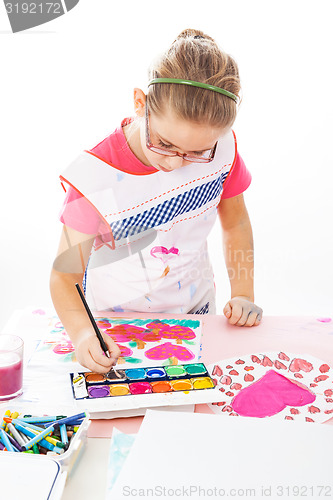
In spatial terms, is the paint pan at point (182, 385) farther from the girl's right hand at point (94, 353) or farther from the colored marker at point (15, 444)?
the colored marker at point (15, 444)

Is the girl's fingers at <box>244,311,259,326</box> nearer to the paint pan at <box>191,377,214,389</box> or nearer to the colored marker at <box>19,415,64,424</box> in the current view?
the paint pan at <box>191,377,214,389</box>

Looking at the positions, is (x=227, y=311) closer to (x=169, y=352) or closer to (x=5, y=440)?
(x=169, y=352)

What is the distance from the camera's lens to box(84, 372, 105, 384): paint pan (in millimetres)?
789

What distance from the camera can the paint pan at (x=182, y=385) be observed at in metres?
0.77

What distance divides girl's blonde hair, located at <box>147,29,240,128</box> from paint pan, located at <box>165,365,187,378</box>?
0.38m

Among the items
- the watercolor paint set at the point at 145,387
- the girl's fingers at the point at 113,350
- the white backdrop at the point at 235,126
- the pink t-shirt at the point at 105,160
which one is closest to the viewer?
the watercolor paint set at the point at 145,387

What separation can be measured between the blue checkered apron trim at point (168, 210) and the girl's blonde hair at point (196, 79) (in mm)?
240

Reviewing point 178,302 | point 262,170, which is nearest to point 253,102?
point 262,170

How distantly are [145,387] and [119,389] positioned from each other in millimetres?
37

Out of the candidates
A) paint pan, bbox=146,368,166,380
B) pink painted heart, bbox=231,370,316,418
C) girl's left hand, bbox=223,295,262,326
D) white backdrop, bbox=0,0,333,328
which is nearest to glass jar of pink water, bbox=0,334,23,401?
paint pan, bbox=146,368,166,380

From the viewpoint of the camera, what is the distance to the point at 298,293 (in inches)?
90.9

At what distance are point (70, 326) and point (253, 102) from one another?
148 cm

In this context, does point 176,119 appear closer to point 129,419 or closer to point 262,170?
point 129,419

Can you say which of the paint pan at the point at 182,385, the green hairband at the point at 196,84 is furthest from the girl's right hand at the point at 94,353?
the green hairband at the point at 196,84
